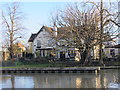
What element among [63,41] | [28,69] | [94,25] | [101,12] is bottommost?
[28,69]

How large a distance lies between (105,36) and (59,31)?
5.87 metres

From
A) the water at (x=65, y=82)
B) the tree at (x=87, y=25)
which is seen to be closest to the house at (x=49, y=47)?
the tree at (x=87, y=25)

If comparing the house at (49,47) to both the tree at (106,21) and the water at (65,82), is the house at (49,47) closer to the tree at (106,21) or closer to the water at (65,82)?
the tree at (106,21)

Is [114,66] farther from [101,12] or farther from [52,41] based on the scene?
[52,41]

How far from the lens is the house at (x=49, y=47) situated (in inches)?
976

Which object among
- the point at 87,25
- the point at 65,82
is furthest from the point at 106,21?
the point at 65,82

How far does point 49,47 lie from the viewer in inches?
1299

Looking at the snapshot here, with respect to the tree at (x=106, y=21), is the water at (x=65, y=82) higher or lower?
lower

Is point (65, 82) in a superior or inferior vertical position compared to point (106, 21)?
inferior

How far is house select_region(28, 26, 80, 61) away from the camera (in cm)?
2479

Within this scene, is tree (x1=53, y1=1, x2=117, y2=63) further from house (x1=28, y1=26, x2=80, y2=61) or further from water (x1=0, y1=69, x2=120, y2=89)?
water (x1=0, y1=69, x2=120, y2=89)

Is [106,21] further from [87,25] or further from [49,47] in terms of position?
[49,47]

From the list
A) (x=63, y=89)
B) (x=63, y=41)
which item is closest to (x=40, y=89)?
(x=63, y=89)

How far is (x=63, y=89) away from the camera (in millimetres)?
10711
